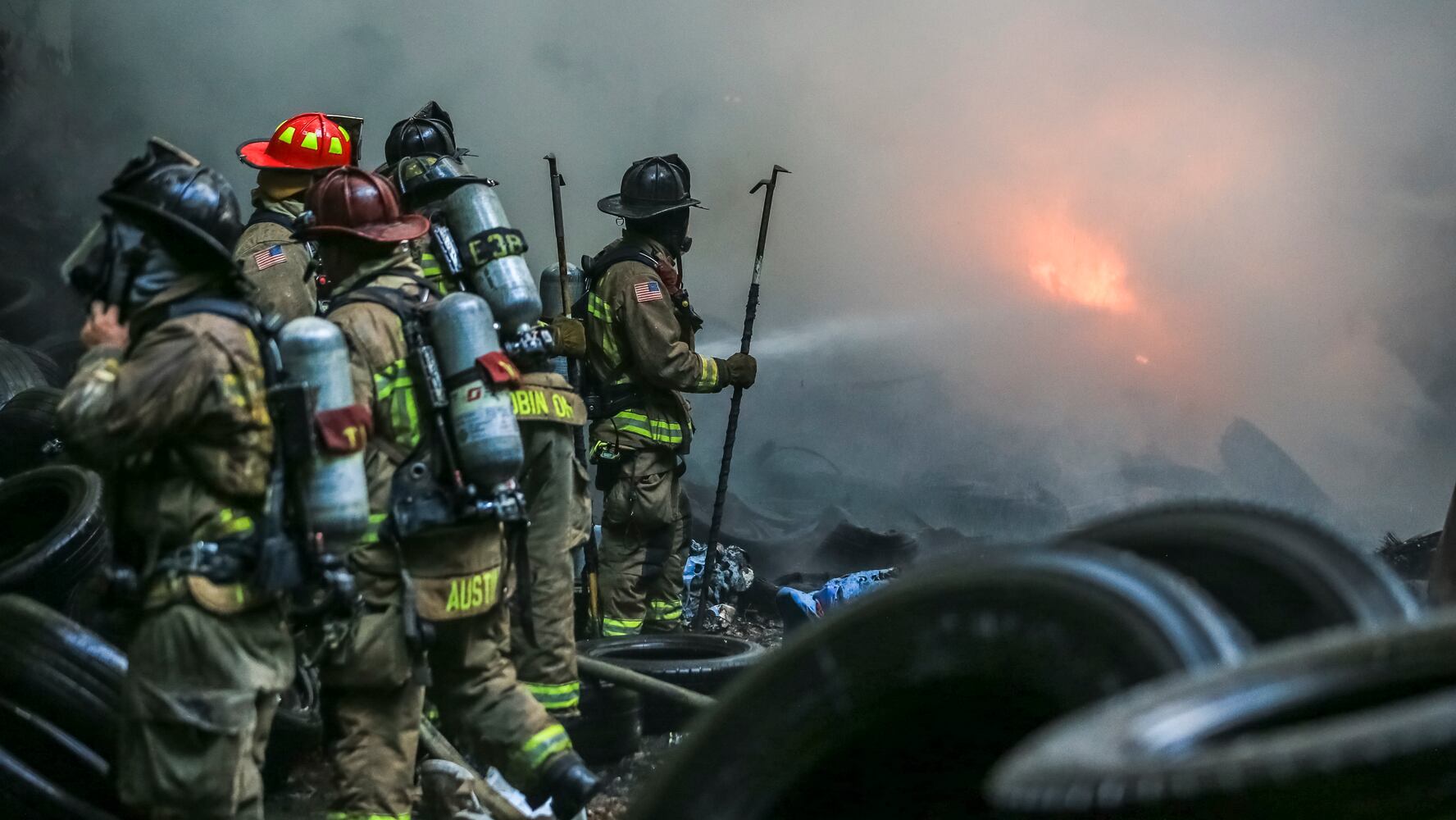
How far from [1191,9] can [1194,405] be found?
9.52 feet

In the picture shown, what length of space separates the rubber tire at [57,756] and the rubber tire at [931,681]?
262cm

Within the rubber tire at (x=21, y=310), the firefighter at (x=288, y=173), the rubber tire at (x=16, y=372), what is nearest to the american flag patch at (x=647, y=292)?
the firefighter at (x=288, y=173)

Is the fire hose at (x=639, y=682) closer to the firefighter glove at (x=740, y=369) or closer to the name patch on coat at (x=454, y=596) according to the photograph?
the name patch on coat at (x=454, y=596)

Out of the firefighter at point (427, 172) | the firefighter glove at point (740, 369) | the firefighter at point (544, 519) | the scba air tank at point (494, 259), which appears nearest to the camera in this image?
the scba air tank at point (494, 259)

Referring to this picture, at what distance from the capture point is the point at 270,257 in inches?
196

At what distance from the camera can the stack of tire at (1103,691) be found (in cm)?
112

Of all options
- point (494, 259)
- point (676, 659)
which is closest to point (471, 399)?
point (494, 259)

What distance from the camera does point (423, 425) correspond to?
3.96 meters

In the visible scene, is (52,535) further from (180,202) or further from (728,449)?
(728,449)

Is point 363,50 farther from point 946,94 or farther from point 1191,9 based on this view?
point 1191,9

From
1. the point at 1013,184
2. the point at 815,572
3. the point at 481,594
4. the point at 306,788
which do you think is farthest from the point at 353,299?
the point at 1013,184

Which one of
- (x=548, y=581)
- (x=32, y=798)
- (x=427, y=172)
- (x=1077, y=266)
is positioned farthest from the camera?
(x=1077, y=266)

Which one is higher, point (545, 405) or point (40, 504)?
point (545, 405)

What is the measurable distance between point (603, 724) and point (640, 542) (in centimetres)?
137
